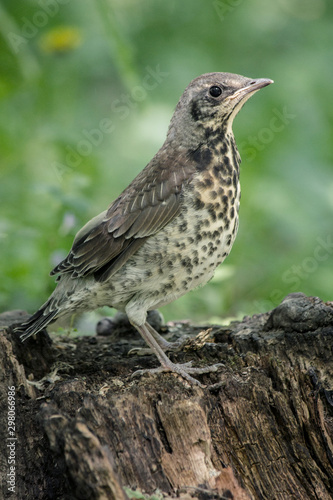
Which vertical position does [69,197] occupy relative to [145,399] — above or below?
above

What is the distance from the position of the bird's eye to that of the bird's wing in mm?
419

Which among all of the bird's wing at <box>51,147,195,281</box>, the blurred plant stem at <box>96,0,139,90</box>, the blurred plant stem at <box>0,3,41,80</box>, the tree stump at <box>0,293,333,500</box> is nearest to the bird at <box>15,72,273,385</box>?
the bird's wing at <box>51,147,195,281</box>

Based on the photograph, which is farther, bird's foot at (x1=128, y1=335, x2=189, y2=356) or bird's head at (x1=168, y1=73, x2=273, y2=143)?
bird's foot at (x1=128, y1=335, x2=189, y2=356)

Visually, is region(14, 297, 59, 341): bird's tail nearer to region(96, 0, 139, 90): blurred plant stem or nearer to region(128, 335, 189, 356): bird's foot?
region(128, 335, 189, 356): bird's foot

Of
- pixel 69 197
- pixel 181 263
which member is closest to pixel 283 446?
pixel 181 263

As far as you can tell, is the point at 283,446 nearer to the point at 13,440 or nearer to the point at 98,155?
the point at 13,440

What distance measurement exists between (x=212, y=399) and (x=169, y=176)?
56.5 inches

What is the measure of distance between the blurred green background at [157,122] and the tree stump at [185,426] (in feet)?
6.17

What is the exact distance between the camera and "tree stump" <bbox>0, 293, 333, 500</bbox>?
2.84 meters

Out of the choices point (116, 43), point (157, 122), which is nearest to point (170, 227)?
point (157, 122)

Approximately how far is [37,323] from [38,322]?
0.03 feet

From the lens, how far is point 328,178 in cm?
672

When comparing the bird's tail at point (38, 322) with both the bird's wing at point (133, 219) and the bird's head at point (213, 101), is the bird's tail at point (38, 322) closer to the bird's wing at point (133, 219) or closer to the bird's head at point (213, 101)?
the bird's wing at point (133, 219)

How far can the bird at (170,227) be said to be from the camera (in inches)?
158
